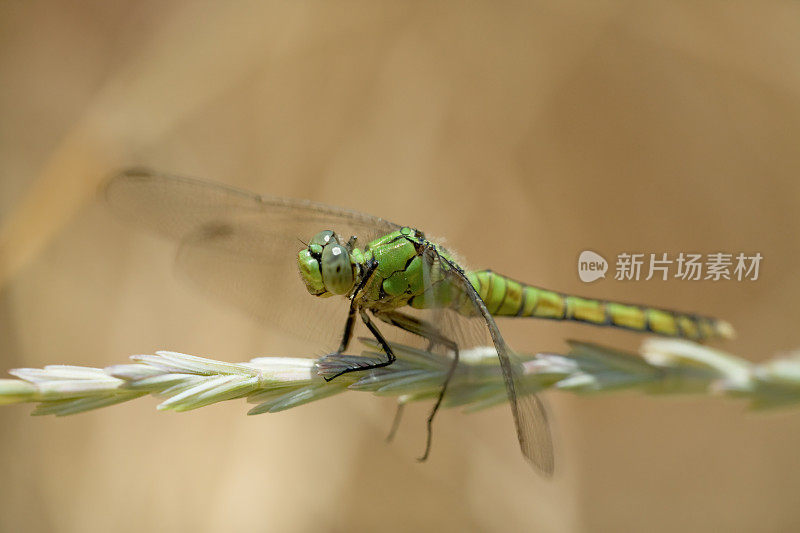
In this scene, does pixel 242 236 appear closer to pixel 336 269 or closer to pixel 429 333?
pixel 336 269

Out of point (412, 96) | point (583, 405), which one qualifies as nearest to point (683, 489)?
point (583, 405)

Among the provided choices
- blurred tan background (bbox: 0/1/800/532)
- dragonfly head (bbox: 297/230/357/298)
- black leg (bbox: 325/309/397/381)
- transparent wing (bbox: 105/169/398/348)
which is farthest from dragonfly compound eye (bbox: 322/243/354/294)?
blurred tan background (bbox: 0/1/800/532)

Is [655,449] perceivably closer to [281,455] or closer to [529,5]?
[281,455]

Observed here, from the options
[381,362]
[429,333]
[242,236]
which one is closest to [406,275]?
[429,333]

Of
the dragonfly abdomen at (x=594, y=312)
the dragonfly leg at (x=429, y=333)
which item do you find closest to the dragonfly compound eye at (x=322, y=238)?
the dragonfly leg at (x=429, y=333)

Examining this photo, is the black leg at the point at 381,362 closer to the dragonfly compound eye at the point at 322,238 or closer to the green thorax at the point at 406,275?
the green thorax at the point at 406,275

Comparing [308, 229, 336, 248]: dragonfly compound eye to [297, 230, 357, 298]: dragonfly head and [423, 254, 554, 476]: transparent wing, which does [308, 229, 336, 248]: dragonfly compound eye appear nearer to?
[297, 230, 357, 298]: dragonfly head

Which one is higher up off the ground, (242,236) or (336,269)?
(242,236)

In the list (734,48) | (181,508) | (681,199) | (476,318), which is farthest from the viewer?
(681,199)
